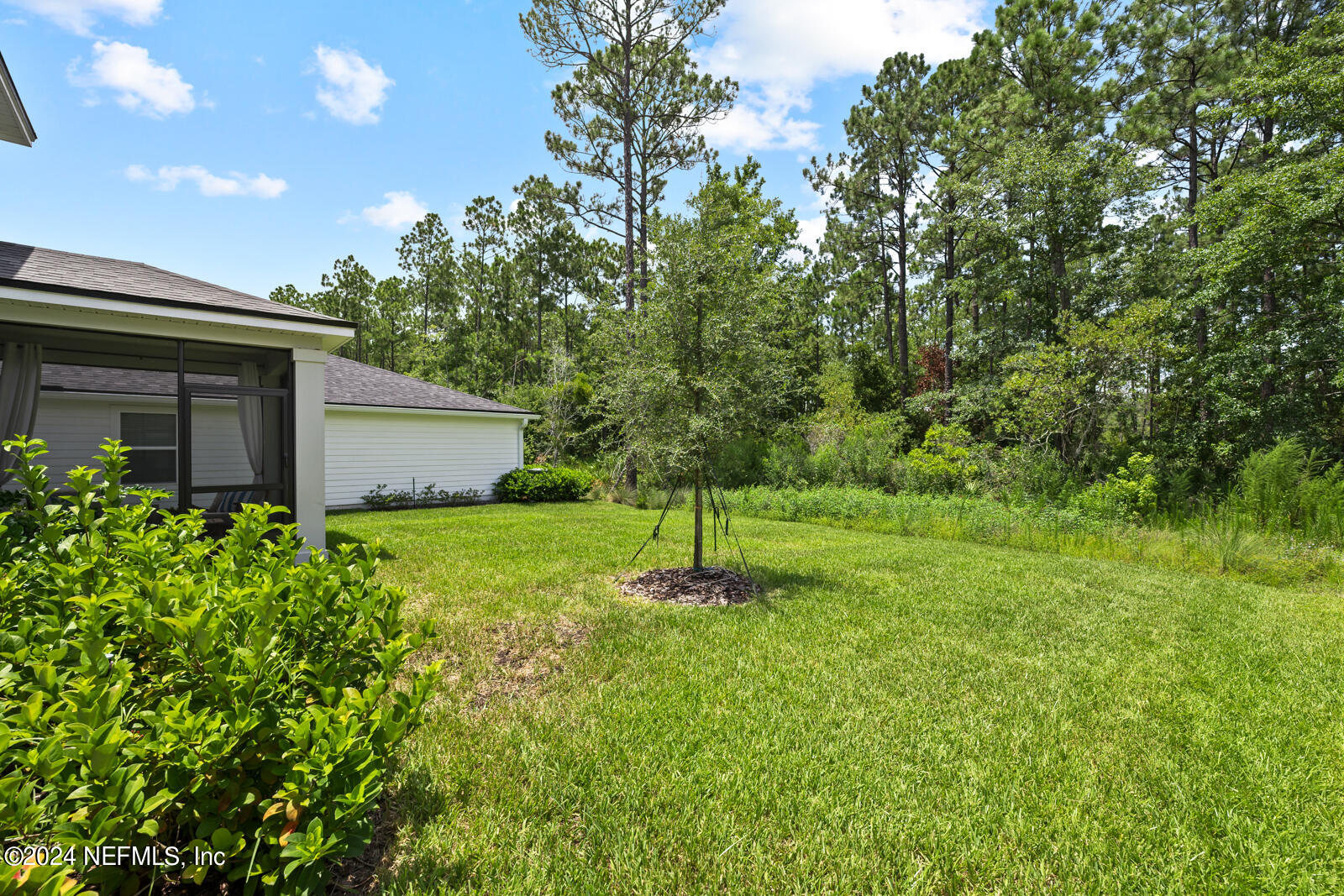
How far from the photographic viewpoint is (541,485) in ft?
51.5

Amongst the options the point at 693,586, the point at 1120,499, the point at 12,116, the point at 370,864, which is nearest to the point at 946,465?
the point at 1120,499

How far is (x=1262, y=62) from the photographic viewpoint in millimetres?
11086

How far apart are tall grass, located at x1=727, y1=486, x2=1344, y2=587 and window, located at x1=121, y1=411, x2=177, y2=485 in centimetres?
1253

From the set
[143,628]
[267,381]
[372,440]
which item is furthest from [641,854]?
[372,440]

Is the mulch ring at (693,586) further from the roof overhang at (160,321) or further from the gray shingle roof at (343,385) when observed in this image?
the gray shingle roof at (343,385)

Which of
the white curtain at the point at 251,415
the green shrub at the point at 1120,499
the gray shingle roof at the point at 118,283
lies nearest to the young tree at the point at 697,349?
the gray shingle roof at the point at 118,283

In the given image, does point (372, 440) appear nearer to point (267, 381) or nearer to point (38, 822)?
point (267, 381)

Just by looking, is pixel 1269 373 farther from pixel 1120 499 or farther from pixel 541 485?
pixel 541 485

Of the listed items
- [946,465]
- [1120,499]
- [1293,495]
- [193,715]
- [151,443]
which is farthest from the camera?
[946,465]

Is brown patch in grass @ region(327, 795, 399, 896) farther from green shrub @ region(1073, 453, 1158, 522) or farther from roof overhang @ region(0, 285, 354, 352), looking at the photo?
green shrub @ region(1073, 453, 1158, 522)

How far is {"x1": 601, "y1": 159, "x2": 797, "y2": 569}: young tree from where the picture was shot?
5.79 meters

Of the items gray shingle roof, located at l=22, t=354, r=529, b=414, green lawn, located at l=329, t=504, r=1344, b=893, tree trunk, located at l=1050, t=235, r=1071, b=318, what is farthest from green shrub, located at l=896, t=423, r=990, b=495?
gray shingle roof, located at l=22, t=354, r=529, b=414

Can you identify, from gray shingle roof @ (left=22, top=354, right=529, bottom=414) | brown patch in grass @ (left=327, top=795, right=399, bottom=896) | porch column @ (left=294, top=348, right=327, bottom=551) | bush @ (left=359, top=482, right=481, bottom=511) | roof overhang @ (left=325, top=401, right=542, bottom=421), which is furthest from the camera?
bush @ (left=359, top=482, right=481, bottom=511)

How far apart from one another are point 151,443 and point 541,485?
27.7ft
